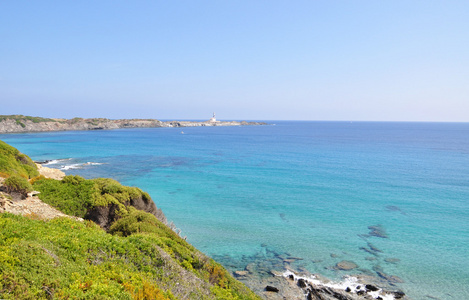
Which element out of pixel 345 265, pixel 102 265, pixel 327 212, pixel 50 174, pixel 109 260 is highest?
pixel 102 265

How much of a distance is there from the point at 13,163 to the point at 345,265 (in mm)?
32411

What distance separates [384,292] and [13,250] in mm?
20713

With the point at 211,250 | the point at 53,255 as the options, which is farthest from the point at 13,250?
the point at 211,250

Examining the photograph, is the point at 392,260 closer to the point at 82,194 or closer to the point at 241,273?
the point at 241,273

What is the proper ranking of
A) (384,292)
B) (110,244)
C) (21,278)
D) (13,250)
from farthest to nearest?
→ (384,292) < (110,244) < (13,250) < (21,278)

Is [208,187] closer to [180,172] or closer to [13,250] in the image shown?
[180,172]

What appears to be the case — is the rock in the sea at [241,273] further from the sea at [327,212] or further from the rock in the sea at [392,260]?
the rock in the sea at [392,260]

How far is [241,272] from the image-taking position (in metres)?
→ 21.4

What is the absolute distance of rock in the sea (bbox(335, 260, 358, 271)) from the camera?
22172mm

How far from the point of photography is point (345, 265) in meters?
22.6

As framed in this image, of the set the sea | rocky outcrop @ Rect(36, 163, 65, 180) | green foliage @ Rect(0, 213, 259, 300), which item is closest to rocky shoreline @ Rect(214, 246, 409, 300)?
the sea

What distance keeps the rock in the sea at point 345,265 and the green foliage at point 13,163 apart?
96.6 feet

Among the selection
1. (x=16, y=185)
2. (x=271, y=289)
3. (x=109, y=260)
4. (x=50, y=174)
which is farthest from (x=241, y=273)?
(x=50, y=174)

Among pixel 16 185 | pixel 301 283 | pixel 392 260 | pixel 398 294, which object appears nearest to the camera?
pixel 398 294
